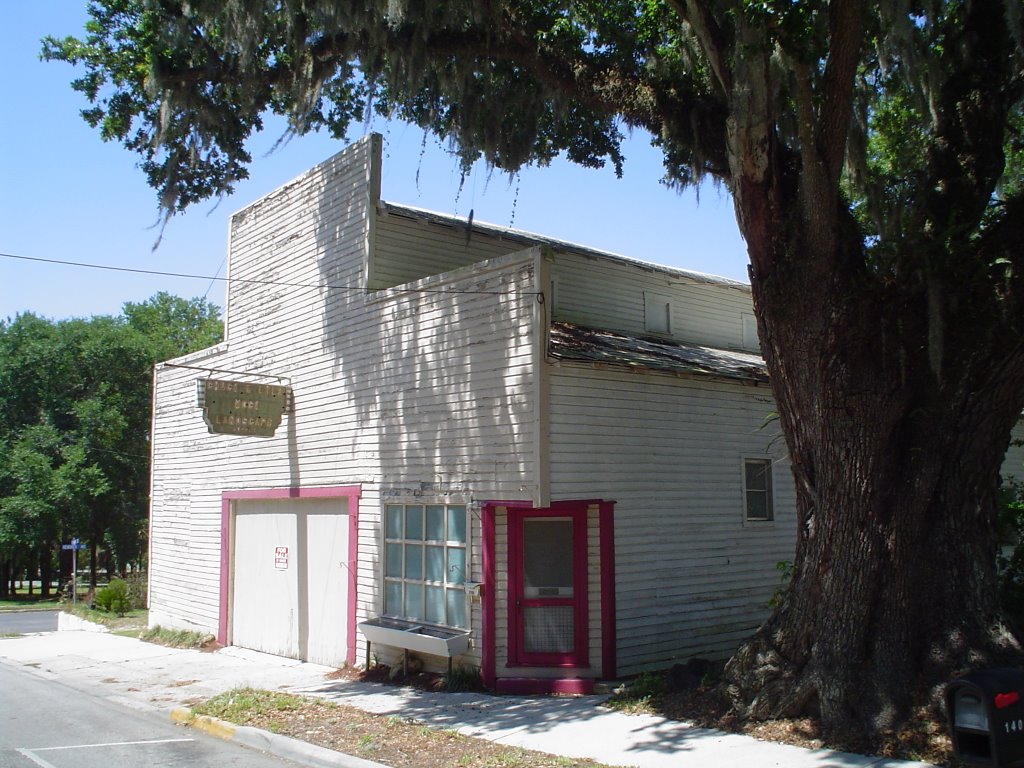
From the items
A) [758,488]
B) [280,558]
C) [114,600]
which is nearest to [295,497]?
[280,558]

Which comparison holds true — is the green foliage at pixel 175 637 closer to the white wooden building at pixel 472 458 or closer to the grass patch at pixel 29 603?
the white wooden building at pixel 472 458

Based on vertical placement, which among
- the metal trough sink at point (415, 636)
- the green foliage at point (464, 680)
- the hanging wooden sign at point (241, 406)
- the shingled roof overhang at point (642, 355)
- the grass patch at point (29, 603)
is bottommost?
the grass patch at point (29, 603)

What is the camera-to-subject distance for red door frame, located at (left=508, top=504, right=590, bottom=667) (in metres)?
11.1

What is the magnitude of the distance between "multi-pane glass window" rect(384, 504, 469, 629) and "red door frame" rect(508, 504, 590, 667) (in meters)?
0.73

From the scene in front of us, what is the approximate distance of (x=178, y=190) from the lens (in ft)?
45.1

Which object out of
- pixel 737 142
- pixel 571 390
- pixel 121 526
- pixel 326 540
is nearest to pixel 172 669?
pixel 326 540

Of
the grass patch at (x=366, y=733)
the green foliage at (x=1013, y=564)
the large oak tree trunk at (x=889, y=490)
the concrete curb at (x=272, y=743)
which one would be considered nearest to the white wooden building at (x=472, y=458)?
the grass patch at (x=366, y=733)

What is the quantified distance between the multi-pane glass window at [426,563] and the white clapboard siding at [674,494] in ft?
6.09

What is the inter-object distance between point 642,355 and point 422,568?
4309 millimetres

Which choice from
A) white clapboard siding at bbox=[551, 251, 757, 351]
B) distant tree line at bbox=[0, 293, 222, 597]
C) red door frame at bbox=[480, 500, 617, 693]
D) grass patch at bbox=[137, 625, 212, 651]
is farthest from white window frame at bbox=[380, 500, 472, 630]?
distant tree line at bbox=[0, 293, 222, 597]

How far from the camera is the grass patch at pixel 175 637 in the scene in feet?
56.1

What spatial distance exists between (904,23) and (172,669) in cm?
1365

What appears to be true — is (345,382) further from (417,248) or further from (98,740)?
(98,740)

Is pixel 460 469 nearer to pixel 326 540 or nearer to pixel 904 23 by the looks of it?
pixel 326 540
